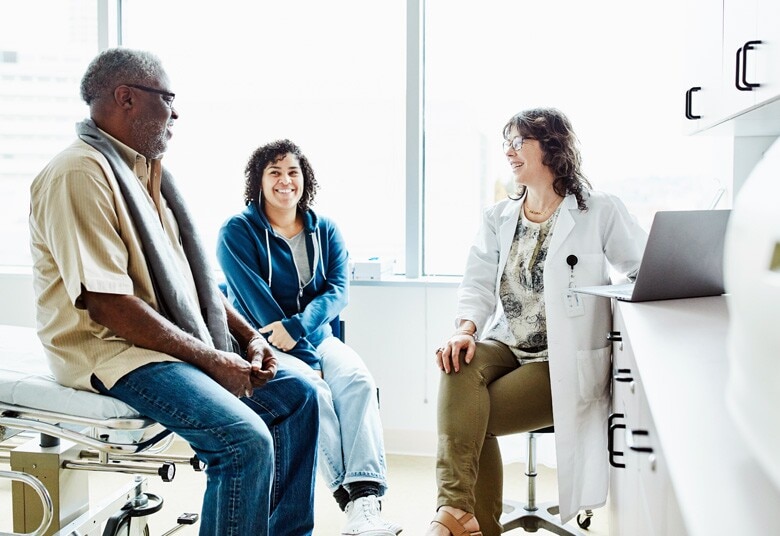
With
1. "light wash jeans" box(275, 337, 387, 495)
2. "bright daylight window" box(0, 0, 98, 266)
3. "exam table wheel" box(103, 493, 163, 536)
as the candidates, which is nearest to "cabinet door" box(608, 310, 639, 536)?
"light wash jeans" box(275, 337, 387, 495)

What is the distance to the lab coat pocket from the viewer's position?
232 cm

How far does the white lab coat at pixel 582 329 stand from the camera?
7.60ft

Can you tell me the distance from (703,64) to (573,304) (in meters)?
0.76

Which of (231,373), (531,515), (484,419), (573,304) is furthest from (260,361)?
(531,515)

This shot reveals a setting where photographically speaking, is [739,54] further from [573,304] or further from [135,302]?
[135,302]

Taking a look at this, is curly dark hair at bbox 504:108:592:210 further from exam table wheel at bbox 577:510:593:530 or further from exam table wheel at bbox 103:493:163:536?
exam table wheel at bbox 103:493:163:536

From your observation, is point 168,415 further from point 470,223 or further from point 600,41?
point 600,41

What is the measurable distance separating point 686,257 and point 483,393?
678 mm

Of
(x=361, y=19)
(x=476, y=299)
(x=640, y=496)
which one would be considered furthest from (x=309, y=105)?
(x=640, y=496)

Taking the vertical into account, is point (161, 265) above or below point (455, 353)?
above

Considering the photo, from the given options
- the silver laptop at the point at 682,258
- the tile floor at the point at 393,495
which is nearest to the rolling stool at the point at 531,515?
the tile floor at the point at 393,495

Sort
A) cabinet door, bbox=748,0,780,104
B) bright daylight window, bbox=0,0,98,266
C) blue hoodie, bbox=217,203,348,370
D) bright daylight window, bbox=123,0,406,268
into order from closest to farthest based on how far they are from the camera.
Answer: cabinet door, bbox=748,0,780,104
blue hoodie, bbox=217,203,348,370
bright daylight window, bbox=123,0,406,268
bright daylight window, bbox=0,0,98,266

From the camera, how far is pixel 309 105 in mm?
3682

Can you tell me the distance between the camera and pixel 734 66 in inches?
75.4
